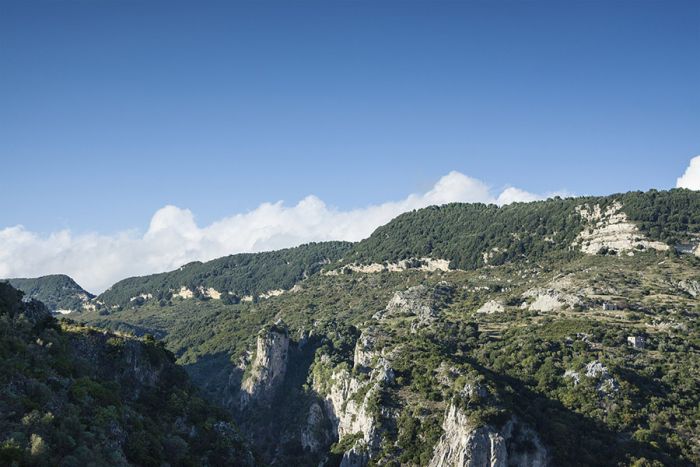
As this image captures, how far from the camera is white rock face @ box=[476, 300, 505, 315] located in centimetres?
11378

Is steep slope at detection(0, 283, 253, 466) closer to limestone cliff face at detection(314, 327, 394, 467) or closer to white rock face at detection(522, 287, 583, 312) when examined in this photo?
limestone cliff face at detection(314, 327, 394, 467)

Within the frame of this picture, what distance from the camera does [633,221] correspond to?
150 meters

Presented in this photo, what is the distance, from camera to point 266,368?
10838cm

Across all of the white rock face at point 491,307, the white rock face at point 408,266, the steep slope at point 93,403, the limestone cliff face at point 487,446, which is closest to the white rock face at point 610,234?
the white rock face at point 408,266

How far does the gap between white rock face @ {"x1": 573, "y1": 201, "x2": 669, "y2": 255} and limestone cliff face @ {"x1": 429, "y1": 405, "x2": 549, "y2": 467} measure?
95.3 m

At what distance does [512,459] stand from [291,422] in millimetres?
46692

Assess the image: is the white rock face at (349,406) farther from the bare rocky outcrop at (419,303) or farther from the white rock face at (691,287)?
the white rock face at (691,287)

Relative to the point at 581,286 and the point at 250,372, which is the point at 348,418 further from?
the point at 581,286

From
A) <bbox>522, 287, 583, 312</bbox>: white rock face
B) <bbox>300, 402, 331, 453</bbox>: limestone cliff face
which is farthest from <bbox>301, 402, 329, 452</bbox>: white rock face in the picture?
<bbox>522, 287, 583, 312</bbox>: white rock face

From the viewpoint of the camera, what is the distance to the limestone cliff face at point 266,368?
106938 millimetres

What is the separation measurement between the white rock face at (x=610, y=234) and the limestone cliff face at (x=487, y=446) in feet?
313

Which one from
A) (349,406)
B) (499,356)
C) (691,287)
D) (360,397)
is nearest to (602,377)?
(499,356)

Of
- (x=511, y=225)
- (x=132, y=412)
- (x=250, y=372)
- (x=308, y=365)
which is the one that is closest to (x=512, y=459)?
(x=132, y=412)

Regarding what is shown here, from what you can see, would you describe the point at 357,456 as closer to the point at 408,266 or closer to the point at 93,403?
the point at 93,403
